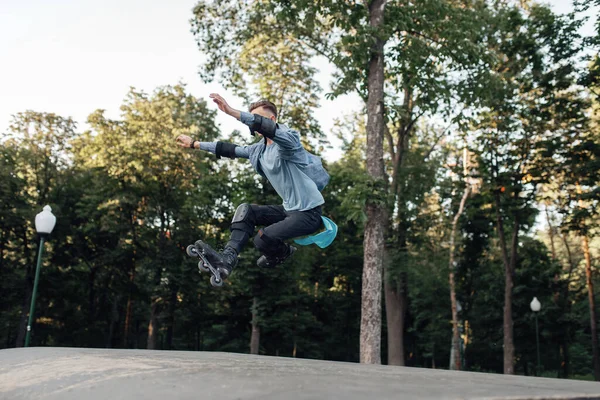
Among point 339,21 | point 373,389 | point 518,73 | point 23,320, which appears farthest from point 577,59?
point 23,320

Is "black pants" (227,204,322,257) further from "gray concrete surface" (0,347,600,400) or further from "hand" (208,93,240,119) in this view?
"gray concrete surface" (0,347,600,400)

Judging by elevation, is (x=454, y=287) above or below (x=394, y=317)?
above

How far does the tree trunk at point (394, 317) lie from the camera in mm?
20672

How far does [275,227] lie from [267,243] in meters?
0.20

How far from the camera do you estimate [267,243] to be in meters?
5.00

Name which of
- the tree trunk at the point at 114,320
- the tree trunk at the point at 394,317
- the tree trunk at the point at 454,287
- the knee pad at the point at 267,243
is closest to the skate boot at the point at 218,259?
the knee pad at the point at 267,243

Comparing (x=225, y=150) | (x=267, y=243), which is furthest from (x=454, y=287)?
(x=267, y=243)

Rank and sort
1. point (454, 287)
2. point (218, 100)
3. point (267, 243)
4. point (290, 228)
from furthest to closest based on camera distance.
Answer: point (454, 287) < point (267, 243) < point (290, 228) < point (218, 100)

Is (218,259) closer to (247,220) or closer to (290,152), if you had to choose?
(247,220)

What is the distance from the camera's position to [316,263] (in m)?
32.4

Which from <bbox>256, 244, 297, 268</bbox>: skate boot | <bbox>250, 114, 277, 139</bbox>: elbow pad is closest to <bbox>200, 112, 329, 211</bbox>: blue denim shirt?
<bbox>250, 114, 277, 139</bbox>: elbow pad

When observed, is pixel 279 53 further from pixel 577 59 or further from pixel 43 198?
pixel 43 198

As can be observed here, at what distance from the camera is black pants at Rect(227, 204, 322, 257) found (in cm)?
485

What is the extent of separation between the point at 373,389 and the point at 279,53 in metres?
19.6
